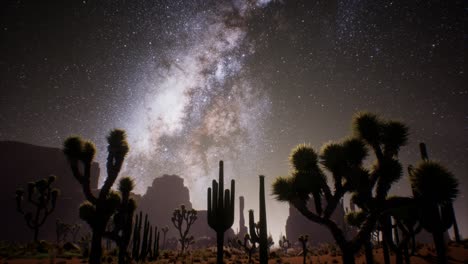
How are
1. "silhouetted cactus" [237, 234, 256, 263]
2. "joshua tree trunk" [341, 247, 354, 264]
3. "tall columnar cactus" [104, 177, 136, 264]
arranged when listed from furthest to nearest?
1. "silhouetted cactus" [237, 234, 256, 263]
2. "tall columnar cactus" [104, 177, 136, 264]
3. "joshua tree trunk" [341, 247, 354, 264]

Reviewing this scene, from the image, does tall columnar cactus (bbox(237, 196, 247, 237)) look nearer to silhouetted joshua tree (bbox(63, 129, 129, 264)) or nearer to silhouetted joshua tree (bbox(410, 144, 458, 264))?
silhouetted joshua tree (bbox(63, 129, 129, 264))

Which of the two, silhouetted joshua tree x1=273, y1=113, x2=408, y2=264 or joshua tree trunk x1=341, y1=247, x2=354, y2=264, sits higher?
silhouetted joshua tree x1=273, y1=113, x2=408, y2=264

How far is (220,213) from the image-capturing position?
13539 millimetres

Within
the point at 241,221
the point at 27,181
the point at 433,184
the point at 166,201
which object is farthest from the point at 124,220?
the point at 166,201

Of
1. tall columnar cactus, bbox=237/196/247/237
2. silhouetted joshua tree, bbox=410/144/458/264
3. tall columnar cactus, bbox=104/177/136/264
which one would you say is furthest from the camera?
tall columnar cactus, bbox=237/196/247/237

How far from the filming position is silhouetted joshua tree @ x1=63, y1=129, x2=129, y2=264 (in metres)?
11.6

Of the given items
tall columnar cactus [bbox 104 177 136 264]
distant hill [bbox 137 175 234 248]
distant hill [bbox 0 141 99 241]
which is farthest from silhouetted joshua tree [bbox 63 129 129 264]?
distant hill [bbox 137 175 234 248]

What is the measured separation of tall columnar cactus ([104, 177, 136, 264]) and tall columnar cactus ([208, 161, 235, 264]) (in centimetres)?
426

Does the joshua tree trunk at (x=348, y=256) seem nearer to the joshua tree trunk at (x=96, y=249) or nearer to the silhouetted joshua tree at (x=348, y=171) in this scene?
the silhouetted joshua tree at (x=348, y=171)

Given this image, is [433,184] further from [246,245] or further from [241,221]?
[241,221]

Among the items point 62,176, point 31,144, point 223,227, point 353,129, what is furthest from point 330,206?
point 31,144

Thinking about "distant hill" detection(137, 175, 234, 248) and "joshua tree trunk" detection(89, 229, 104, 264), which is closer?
"joshua tree trunk" detection(89, 229, 104, 264)

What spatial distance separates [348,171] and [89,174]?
36.4 feet

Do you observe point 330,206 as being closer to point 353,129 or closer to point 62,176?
point 353,129
